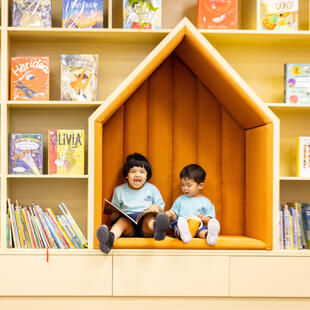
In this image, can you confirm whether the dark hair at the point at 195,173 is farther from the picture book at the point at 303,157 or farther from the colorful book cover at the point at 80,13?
the colorful book cover at the point at 80,13

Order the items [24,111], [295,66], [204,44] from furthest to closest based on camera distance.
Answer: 1. [24,111]
2. [295,66]
3. [204,44]

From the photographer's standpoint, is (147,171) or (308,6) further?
(308,6)

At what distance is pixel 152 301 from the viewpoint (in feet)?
6.68

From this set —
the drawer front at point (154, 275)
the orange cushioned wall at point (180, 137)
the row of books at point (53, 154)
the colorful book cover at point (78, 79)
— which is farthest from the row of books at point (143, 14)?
the drawer front at point (154, 275)

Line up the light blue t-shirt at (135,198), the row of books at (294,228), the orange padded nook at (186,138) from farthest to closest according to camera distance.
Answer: the orange padded nook at (186,138) → the light blue t-shirt at (135,198) → the row of books at (294,228)

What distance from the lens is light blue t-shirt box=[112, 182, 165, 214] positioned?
2.23m

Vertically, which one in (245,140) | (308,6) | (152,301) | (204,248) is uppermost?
(308,6)

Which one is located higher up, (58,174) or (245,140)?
(245,140)

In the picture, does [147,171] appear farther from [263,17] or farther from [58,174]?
[263,17]

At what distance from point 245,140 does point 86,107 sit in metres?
1.02

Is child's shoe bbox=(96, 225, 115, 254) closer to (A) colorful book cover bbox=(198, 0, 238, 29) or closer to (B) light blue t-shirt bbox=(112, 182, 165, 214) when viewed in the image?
(B) light blue t-shirt bbox=(112, 182, 165, 214)

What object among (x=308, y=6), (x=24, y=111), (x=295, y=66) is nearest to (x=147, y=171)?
(x=24, y=111)

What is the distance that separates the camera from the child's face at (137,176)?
2.22 meters

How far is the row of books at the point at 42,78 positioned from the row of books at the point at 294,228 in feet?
4.33
